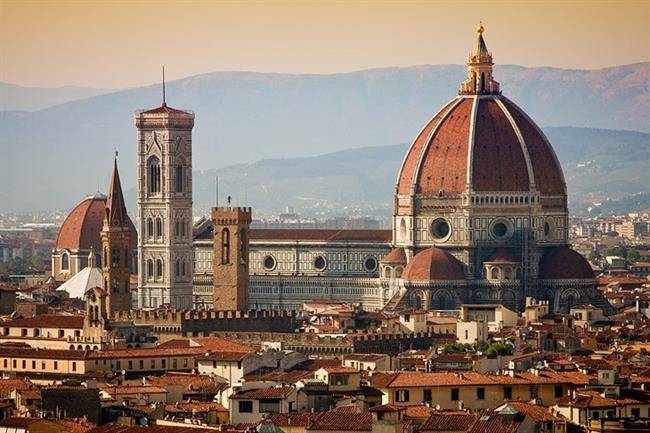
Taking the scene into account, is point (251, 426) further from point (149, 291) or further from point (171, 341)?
point (149, 291)

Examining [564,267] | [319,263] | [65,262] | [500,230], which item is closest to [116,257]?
[564,267]

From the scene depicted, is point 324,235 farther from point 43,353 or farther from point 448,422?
point 448,422

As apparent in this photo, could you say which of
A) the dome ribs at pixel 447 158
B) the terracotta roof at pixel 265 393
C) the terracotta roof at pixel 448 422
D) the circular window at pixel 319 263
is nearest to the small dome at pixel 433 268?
the dome ribs at pixel 447 158

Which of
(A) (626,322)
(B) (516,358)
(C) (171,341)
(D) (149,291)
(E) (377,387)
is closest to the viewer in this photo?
(E) (377,387)

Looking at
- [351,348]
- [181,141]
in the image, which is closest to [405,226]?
[181,141]

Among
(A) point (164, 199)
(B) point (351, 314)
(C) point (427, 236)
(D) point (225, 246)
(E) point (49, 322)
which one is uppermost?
(A) point (164, 199)

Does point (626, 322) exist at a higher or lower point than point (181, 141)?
lower
